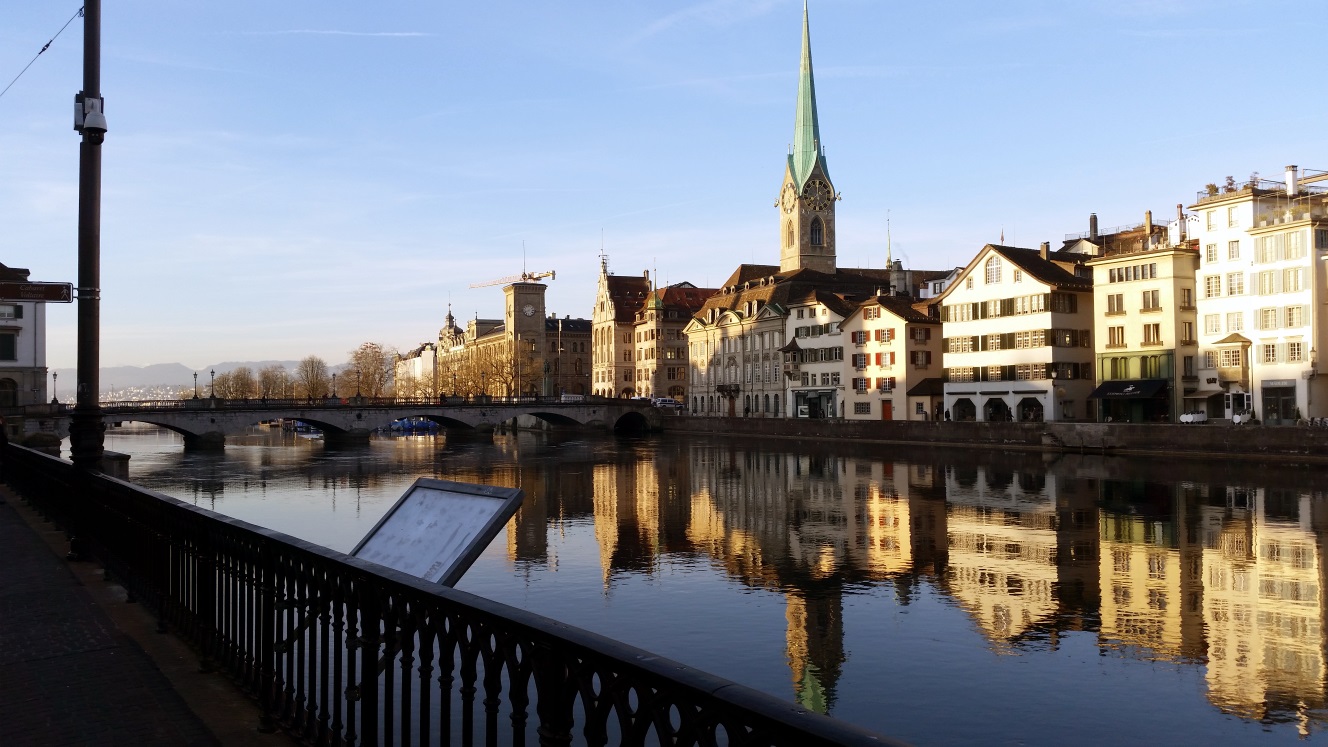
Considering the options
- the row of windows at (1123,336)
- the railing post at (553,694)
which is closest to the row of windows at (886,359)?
the row of windows at (1123,336)

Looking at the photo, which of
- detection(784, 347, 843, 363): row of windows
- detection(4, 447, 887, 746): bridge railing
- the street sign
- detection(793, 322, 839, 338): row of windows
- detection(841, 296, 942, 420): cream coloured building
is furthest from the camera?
detection(793, 322, 839, 338): row of windows

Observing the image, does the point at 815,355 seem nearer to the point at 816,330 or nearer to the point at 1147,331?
the point at 816,330

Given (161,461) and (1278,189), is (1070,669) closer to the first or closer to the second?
(1278,189)

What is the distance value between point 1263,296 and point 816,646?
Result: 182 ft

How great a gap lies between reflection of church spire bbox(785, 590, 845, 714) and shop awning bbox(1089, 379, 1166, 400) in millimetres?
53631

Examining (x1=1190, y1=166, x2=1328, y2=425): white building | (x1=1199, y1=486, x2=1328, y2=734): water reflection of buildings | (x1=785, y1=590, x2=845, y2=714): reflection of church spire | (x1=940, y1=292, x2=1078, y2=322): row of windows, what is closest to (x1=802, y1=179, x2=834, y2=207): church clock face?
(x1=940, y1=292, x2=1078, y2=322): row of windows

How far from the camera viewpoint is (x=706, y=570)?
84.4 feet

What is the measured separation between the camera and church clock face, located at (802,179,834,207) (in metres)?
148

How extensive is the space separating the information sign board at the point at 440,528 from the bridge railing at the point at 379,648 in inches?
26.7

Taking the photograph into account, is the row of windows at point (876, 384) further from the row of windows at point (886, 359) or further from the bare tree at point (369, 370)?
the bare tree at point (369, 370)

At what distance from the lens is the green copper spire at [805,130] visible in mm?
149125

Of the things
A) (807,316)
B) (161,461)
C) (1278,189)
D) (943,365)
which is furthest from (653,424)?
(1278,189)

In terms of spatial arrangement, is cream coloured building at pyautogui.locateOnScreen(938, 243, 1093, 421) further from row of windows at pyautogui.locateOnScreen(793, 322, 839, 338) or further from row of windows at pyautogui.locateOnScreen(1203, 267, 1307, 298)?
row of windows at pyautogui.locateOnScreen(793, 322, 839, 338)

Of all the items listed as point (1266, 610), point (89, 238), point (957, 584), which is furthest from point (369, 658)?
point (1266, 610)
